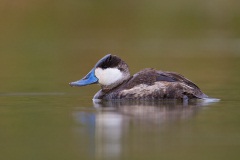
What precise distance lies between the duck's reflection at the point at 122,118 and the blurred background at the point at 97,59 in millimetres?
24

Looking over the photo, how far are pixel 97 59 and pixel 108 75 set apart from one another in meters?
8.05

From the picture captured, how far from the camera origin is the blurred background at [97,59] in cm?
823

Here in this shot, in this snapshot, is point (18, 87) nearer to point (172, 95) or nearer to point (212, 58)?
point (172, 95)

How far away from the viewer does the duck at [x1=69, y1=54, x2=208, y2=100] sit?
1132cm

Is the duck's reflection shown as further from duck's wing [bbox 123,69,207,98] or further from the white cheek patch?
the white cheek patch

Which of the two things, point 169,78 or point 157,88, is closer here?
point 157,88

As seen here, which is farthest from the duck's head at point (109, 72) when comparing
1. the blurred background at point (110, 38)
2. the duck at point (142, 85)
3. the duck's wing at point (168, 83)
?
the blurred background at point (110, 38)

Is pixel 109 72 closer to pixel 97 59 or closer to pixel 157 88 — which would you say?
pixel 157 88

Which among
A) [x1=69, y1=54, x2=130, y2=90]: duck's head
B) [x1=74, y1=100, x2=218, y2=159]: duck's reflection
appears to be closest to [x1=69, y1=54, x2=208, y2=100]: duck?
[x1=69, y1=54, x2=130, y2=90]: duck's head

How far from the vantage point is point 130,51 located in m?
22.6

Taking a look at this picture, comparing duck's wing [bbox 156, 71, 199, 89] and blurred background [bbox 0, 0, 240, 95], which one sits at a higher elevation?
blurred background [bbox 0, 0, 240, 95]

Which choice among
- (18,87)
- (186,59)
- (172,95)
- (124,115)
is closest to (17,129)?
(124,115)

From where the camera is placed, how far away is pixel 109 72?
1194 centimetres

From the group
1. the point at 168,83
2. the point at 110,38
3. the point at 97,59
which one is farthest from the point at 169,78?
the point at 110,38
